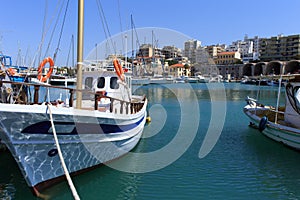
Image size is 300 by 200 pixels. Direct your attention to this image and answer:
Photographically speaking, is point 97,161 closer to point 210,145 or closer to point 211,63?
point 210,145

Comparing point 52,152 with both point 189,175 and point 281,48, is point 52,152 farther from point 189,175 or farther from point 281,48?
point 281,48

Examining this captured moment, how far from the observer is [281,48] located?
5084 inches

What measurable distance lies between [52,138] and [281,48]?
140685 millimetres

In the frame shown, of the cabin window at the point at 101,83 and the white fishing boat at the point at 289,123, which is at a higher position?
the cabin window at the point at 101,83

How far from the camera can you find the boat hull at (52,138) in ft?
20.6

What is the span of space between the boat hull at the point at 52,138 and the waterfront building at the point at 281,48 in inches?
5114

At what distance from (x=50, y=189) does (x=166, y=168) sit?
14.0ft

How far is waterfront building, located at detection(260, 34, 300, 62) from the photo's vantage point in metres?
124

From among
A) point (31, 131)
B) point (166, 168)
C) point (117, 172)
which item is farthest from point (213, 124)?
point (31, 131)

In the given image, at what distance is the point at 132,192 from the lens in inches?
320

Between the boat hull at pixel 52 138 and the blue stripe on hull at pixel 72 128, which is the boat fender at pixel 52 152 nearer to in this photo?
the boat hull at pixel 52 138

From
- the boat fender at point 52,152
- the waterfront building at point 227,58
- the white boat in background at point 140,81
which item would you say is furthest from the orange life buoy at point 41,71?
the waterfront building at point 227,58

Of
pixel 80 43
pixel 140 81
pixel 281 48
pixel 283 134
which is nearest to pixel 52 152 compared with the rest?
pixel 80 43

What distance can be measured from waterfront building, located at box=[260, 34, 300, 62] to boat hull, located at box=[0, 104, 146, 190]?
130m
